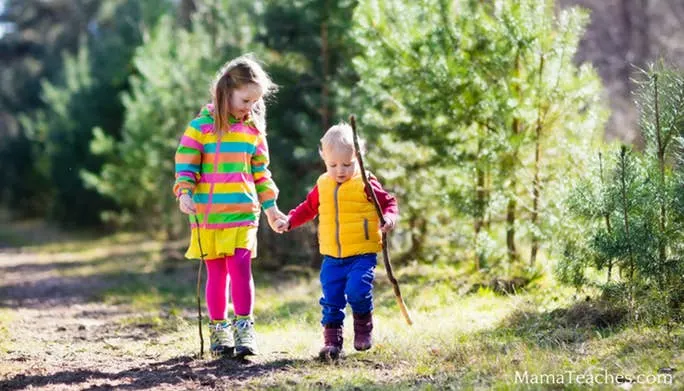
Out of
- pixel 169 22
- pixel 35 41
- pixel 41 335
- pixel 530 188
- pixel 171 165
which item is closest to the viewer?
pixel 41 335

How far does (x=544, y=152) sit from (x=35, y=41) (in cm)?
3941

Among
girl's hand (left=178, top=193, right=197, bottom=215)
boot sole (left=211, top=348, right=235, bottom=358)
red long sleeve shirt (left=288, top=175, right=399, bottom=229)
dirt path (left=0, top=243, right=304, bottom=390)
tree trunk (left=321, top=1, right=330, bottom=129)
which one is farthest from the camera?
tree trunk (left=321, top=1, right=330, bottom=129)

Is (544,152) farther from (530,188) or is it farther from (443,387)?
(443,387)

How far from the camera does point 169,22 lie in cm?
2038

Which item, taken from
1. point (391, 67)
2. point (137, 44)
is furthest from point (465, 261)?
point (137, 44)

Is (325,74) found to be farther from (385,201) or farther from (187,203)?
(187,203)

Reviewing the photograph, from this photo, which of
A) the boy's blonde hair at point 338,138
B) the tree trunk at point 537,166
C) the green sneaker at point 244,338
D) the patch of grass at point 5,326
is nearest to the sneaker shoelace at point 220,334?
the green sneaker at point 244,338

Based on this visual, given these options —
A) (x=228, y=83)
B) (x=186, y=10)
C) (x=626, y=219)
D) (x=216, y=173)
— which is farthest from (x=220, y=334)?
(x=186, y=10)

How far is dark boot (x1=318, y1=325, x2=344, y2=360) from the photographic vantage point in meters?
5.59

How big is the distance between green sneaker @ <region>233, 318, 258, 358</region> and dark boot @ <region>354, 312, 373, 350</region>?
2.26 feet

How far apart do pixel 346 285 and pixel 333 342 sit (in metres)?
0.39

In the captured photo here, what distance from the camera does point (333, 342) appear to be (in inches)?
225

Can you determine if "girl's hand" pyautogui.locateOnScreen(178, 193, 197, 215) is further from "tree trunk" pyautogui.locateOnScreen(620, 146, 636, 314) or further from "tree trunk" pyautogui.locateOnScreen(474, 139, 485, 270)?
"tree trunk" pyautogui.locateOnScreen(474, 139, 485, 270)

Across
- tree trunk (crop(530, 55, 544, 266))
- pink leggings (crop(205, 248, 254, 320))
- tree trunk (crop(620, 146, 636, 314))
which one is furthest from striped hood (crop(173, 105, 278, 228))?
tree trunk (crop(530, 55, 544, 266))
